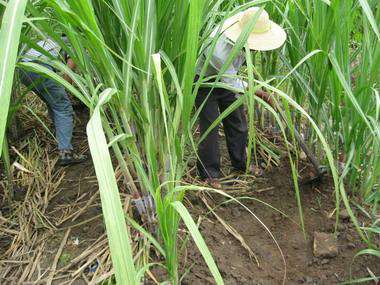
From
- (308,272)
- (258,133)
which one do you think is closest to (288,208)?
(308,272)

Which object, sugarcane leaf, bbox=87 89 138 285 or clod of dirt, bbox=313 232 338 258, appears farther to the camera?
clod of dirt, bbox=313 232 338 258

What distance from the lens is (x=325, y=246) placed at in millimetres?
1366

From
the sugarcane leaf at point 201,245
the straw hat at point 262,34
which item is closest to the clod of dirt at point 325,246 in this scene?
the straw hat at point 262,34

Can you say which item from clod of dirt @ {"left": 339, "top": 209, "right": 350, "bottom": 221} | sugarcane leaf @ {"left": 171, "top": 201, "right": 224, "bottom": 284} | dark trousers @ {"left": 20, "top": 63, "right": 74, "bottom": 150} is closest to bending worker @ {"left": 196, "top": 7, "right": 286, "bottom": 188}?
clod of dirt @ {"left": 339, "top": 209, "right": 350, "bottom": 221}

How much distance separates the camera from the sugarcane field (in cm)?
94

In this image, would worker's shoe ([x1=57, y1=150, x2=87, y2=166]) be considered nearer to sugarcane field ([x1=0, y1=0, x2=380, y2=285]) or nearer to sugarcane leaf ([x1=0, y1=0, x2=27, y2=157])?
sugarcane field ([x1=0, y1=0, x2=380, y2=285])

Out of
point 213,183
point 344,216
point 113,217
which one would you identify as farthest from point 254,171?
point 113,217

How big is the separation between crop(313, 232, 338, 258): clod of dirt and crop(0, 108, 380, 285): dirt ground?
0.02 meters

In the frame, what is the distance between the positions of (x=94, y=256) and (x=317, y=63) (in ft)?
3.12

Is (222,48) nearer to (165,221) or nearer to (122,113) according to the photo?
(122,113)

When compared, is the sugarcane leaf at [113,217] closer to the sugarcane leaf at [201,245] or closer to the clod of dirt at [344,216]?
the sugarcane leaf at [201,245]

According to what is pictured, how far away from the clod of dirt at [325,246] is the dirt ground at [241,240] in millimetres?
19

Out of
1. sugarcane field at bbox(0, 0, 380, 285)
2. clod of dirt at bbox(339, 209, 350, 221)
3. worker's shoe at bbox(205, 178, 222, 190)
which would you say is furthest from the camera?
worker's shoe at bbox(205, 178, 222, 190)

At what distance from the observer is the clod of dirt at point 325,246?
1.35 m
